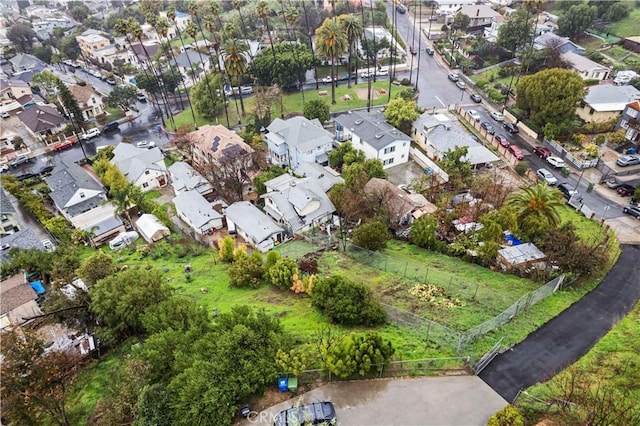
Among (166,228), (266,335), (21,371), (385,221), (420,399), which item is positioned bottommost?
(166,228)

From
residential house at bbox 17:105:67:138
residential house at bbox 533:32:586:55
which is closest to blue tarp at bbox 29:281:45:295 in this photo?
residential house at bbox 17:105:67:138

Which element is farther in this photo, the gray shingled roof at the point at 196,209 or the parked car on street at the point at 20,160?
the parked car on street at the point at 20,160

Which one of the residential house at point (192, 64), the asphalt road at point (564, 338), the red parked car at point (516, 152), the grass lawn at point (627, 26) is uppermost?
the grass lawn at point (627, 26)

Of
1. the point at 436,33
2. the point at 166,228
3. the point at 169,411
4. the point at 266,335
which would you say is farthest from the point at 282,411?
the point at 436,33

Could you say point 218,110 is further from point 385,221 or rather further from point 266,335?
point 266,335

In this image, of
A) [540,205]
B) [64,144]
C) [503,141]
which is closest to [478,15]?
[503,141]

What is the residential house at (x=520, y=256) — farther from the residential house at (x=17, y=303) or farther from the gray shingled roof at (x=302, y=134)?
the residential house at (x=17, y=303)

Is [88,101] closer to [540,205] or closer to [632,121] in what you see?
[540,205]

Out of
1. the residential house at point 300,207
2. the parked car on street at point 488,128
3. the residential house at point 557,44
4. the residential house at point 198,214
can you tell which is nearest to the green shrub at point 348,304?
the residential house at point 300,207
